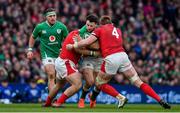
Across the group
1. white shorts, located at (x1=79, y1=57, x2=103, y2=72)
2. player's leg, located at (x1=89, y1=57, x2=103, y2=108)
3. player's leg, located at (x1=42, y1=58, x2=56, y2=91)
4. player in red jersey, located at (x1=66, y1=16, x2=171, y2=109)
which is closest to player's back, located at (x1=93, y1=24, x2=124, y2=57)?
player in red jersey, located at (x1=66, y1=16, x2=171, y2=109)

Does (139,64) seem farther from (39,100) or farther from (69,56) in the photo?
(69,56)

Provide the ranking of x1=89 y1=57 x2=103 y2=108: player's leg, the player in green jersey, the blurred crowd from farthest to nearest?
the blurred crowd, the player in green jersey, x1=89 y1=57 x2=103 y2=108: player's leg

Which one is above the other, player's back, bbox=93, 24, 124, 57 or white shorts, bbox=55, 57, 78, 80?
player's back, bbox=93, 24, 124, 57

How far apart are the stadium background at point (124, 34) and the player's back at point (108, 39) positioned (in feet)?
26.2

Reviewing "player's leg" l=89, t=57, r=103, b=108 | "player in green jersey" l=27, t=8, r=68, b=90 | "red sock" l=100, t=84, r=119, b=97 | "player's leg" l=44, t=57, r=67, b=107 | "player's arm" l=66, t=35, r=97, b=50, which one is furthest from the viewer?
"player in green jersey" l=27, t=8, r=68, b=90

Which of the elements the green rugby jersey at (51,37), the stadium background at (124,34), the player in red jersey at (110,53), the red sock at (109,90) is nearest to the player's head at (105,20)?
the player in red jersey at (110,53)

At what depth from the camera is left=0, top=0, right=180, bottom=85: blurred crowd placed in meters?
28.7

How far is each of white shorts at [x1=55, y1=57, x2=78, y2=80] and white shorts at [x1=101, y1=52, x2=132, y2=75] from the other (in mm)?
769

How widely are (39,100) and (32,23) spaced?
5.26 meters

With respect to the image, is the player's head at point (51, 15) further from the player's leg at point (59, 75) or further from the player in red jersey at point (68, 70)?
the player's leg at point (59, 75)

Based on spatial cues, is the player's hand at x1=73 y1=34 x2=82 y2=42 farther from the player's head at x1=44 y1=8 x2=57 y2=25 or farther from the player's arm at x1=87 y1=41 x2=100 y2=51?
the player's head at x1=44 y1=8 x2=57 y2=25

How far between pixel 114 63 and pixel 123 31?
13530mm

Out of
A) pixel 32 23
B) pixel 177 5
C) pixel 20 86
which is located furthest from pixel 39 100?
pixel 177 5

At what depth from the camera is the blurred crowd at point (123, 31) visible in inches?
1131
